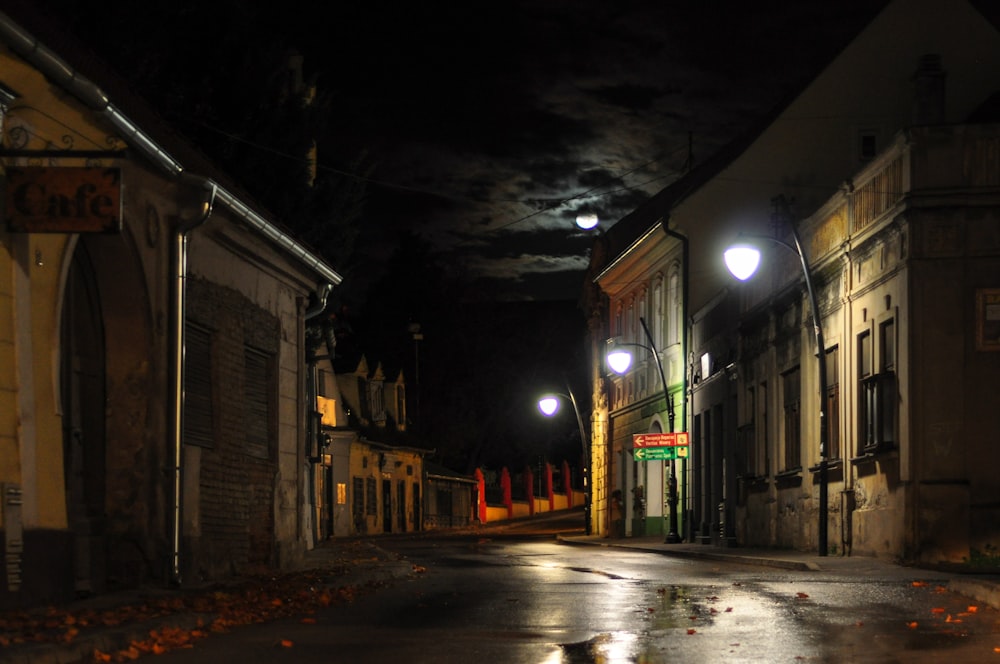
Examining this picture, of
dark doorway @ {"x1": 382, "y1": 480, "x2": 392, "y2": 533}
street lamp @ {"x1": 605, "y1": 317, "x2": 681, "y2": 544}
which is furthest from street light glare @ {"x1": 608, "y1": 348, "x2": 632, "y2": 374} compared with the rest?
dark doorway @ {"x1": 382, "y1": 480, "x2": 392, "y2": 533}

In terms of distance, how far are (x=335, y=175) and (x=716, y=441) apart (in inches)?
702

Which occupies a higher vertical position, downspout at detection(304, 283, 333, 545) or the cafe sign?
the cafe sign

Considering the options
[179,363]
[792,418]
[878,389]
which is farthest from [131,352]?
[792,418]

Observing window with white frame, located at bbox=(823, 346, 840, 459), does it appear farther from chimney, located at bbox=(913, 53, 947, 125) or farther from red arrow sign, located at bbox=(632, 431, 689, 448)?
red arrow sign, located at bbox=(632, 431, 689, 448)

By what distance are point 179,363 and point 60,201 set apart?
451 cm

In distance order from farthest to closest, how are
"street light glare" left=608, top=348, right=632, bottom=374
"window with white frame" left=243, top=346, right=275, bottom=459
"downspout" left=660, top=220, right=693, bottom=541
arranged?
"downspout" left=660, top=220, right=693, bottom=541 → "street light glare" left=608, top=348, right=632, bottom=374 → "window with white frame" left=243, top=346, right=275, bottom=459

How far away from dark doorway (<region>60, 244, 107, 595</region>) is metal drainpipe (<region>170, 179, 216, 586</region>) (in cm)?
76

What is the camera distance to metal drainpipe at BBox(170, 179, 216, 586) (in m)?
16.2

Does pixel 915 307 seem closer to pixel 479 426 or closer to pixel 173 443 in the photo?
pixel 173 443

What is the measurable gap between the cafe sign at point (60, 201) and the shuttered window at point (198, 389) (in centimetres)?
534

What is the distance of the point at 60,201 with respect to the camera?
1214 centimetres

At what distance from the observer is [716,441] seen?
40.4 metres

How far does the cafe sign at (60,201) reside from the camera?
1209 centimetres

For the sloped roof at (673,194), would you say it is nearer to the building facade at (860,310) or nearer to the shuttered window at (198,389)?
the building facade at (860,310)
